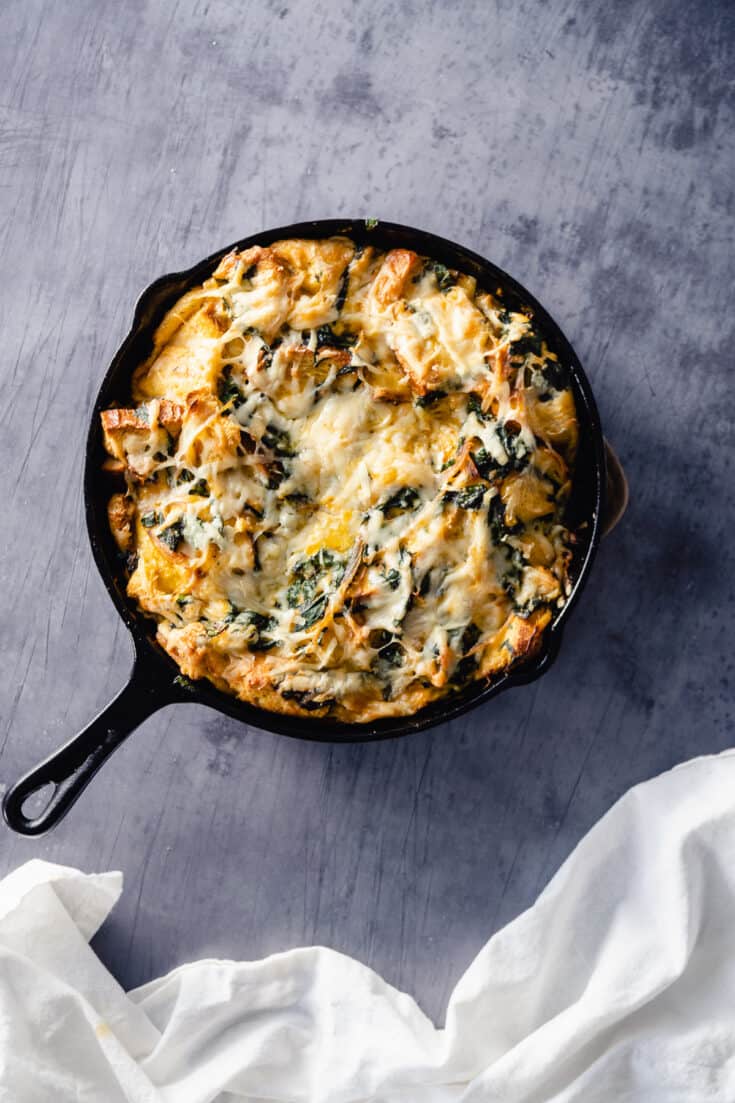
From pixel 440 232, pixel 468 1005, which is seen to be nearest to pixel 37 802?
pixel 468 1005

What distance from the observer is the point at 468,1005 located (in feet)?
12.5

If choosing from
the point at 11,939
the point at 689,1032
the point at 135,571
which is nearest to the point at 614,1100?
the point at 689,1032

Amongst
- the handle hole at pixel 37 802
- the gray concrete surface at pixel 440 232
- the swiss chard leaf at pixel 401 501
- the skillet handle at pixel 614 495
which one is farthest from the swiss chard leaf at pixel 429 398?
the handle hole at pixel 37 802

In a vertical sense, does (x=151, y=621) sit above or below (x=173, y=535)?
below

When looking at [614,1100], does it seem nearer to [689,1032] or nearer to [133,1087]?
[689,1032]

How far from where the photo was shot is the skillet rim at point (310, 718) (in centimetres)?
328

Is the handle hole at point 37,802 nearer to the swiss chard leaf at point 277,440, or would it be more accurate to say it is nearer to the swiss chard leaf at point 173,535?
the swiss chard leaf at point 173,535

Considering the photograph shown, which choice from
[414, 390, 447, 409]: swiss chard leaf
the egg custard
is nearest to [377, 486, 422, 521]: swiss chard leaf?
the egg custard

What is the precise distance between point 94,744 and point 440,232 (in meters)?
1.88

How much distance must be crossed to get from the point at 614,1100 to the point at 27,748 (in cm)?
212

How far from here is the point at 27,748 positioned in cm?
396

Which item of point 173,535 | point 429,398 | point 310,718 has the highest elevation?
point 429,398

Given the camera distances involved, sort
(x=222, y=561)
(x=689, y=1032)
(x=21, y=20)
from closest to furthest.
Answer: (x=222, y=561) < (x=689, y=1032) < (x=21, y=20)

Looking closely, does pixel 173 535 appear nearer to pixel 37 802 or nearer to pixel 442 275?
pixel 442 275
